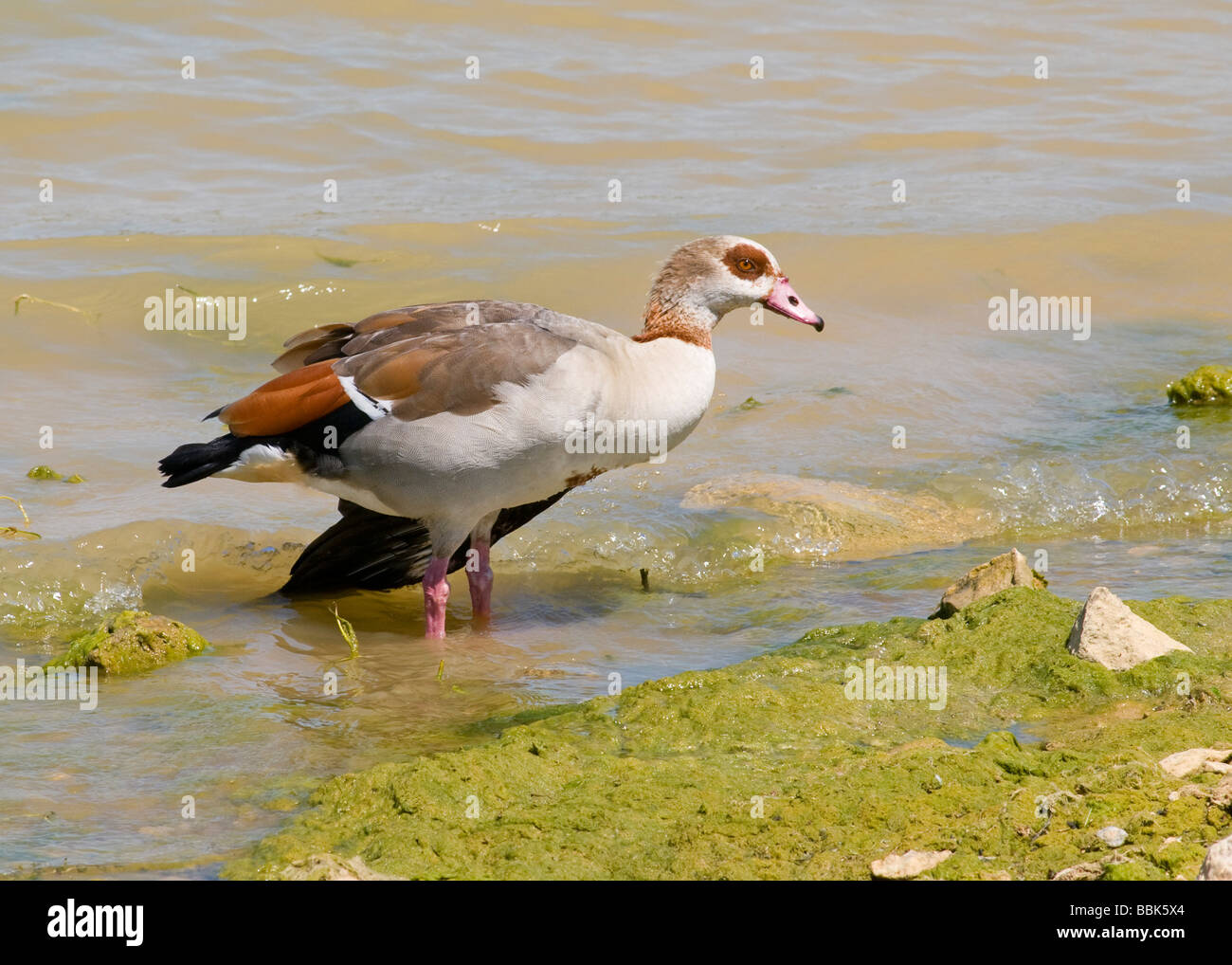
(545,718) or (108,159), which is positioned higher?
(108,159)

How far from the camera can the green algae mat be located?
426 cm

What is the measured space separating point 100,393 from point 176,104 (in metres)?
7.06

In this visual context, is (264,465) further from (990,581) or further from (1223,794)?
(1223,794)

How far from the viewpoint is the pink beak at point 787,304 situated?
7.93 meters

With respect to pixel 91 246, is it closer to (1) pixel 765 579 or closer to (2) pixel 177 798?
(1) pixel 765 579

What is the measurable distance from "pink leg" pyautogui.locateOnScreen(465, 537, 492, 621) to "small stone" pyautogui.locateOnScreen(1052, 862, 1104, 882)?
165 inches

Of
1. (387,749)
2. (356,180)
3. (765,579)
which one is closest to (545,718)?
(387,749)

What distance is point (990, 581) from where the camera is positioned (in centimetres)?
657

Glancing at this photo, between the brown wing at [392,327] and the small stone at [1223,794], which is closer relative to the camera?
the small stone at [1223,794]

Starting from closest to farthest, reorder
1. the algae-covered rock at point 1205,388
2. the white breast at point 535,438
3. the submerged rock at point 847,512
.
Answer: the white breast at point 535,438 < the submerged rock at point 847,512 < the algae-covered rock at point 1205,388

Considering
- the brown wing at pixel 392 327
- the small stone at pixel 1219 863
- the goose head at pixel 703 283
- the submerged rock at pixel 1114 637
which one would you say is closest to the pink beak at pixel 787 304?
the goose head at pixel 703 283

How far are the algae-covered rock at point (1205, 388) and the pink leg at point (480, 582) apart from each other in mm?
5545

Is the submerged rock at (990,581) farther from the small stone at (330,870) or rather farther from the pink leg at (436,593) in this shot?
the small stone at (330,870)

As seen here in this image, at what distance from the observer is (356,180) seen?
51.2 feet
